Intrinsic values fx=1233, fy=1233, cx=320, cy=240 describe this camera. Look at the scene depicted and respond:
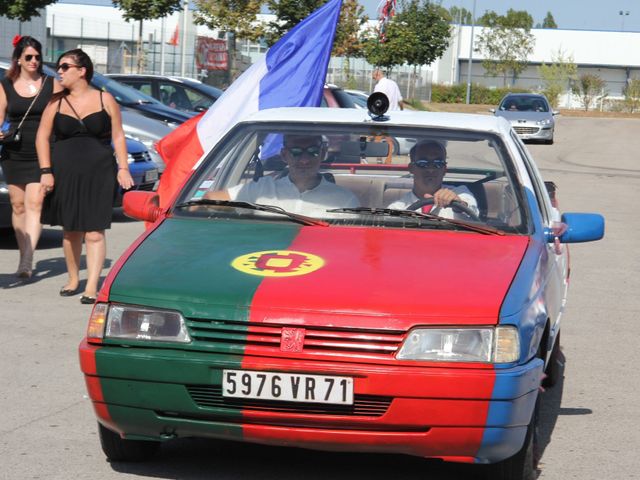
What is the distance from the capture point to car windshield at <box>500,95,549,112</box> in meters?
37.7

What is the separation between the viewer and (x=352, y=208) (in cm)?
549

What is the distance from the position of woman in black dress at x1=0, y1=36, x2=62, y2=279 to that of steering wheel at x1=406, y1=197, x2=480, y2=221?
180 inches

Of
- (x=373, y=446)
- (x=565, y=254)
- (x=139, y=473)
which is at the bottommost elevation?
(x=139, y=473)

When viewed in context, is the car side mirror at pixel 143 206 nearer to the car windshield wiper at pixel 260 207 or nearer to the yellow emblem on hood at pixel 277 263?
the car windshield wiper at pixel 260 207

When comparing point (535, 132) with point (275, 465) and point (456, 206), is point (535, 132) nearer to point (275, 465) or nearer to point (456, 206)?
point (456, 206)

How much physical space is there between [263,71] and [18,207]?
231 centimetres

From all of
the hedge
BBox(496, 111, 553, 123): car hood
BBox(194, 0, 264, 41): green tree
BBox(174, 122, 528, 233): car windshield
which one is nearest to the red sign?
BBox(194, 0, 264, 41): green tree

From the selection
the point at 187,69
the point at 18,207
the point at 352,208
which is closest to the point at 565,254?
the point at 352,208

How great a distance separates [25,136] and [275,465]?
5.37m

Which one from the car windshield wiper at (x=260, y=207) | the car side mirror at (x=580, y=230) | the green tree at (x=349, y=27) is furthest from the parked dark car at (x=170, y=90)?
the car side mirror at (x=580, y=230)

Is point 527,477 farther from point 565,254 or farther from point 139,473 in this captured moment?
point 565,254

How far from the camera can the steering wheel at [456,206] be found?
5.51 m

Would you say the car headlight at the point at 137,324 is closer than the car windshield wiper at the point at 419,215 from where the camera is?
Yes

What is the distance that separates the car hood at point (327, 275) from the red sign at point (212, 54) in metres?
33.0
